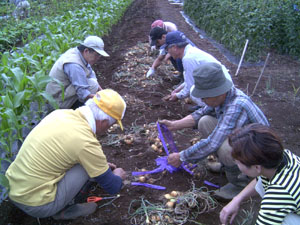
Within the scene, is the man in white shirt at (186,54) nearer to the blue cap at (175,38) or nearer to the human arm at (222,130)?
the blue cap at (175,38)

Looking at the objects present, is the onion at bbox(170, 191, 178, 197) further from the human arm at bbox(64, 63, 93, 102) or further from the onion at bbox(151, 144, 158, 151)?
the human arm at bbox(64, 63, 93, 102)

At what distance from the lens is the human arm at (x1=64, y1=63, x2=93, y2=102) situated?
9.78 feet

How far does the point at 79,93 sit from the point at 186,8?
8.98 meters

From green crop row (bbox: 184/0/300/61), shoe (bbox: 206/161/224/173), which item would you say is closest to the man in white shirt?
shoe (bbox: 206/161/224/173)

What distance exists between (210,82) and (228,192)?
938 mm

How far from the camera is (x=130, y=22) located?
959 cm

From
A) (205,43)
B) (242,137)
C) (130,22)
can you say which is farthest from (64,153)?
(130,22)

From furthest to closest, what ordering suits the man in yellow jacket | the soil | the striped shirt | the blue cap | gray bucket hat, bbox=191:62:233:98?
the blue cap, the soil, gray bucket hat, bbox=191:62:233:98, the man in yellow jacket, the striped shirt

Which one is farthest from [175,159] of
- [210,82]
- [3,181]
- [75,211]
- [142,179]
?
[3,181]

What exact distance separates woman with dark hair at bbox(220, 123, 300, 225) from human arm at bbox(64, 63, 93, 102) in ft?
6.67

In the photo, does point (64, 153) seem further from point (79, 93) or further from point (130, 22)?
point (130, 22)

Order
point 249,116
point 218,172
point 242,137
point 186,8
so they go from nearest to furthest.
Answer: point 242,137
point 249,116
point 218,172
point 186,8

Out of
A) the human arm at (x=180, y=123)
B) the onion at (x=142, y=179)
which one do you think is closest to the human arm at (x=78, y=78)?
the human arm at (x=180, y=123)

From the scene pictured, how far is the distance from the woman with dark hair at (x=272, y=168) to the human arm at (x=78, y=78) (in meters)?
2.03
